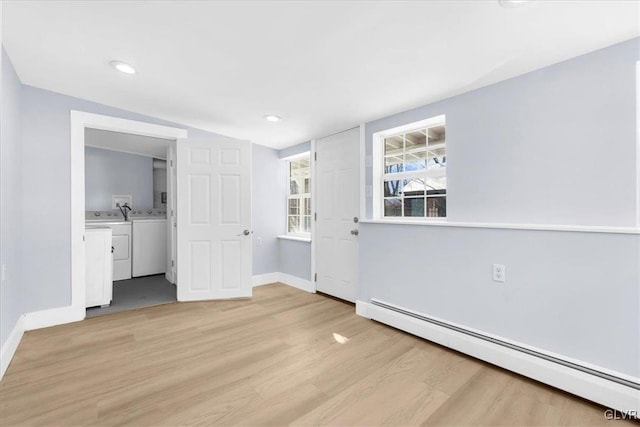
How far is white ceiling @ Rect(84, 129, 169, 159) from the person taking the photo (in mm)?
4242

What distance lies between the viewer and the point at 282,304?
350 centimetres

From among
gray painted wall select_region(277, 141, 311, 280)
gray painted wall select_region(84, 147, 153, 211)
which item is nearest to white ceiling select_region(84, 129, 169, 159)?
gray painted wall select_region(84, 147, 153, 211)

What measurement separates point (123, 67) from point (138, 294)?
2.83 metres

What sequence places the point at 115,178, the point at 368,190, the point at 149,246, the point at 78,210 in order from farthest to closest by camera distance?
1. the point at 115,178
2. the point at 149,246
3. the point at 368,190
4. the point at 78,210

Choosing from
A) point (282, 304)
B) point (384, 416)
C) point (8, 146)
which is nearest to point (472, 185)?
point (384, 416)

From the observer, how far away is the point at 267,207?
4.54 m

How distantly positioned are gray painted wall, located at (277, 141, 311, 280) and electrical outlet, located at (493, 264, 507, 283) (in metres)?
2.44

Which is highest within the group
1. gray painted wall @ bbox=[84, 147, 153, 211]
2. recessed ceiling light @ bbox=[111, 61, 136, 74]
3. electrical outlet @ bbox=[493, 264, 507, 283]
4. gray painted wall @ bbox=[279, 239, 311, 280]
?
recessed ceiling light @ bbox=[111, 61, 136, 74]

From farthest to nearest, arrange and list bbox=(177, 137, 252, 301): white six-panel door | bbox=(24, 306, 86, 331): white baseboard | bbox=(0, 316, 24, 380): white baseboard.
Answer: bbox=(177, 137, 252, 301): white six-panel door < bbox=(24, 306, 86, 331): white baseboard < bbox=(0, 316, 24, 380): white baseboard

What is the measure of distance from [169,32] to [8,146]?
1.63m

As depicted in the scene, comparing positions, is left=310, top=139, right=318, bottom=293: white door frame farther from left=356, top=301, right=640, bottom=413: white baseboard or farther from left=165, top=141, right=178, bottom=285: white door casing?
left=165, top=141, right=178, bottom=285: white door casing

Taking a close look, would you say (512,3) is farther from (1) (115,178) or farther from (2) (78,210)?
(1) (115,178)

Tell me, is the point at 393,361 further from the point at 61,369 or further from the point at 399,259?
the point at 61,369

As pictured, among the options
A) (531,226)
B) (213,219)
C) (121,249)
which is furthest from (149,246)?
(531,226)
